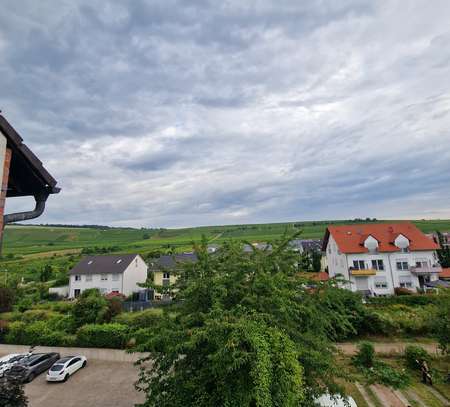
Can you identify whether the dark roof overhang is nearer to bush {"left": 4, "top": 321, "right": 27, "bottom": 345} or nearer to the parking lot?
the parking lot

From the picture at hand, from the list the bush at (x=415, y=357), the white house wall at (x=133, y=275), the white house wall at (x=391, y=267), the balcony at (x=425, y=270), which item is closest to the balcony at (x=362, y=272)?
the white house wall at (x=391, y=267)

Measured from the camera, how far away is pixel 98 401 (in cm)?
1532

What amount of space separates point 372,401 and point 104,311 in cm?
2194

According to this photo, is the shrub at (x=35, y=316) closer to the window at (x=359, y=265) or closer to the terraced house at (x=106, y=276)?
the terraced house at (x=106, y=276)

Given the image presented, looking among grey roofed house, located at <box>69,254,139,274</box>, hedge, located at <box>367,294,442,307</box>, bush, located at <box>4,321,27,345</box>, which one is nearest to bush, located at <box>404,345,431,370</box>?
hedge, located at <box>367,294,442,307</box>

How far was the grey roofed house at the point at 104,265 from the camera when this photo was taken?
160 feet

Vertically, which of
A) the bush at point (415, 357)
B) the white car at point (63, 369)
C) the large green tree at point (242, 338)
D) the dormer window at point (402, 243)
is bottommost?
the white car at point (63, 369)

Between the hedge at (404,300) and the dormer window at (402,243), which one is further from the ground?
the dormer window at (402,243)

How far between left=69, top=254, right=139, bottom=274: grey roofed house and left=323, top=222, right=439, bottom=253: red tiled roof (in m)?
36.7

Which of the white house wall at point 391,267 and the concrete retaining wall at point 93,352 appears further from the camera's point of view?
the white house wall at point 391,267

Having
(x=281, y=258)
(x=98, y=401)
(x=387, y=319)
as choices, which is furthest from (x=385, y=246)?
(x=98, y=401)

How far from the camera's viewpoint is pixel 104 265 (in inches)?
1989

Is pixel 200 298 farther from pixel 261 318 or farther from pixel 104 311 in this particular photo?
pixel 104 311

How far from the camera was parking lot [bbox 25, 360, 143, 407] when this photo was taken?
1523 cm
